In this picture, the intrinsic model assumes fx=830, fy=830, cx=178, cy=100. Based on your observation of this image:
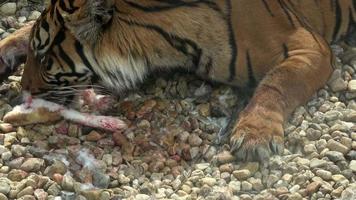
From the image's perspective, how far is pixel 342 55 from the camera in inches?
143

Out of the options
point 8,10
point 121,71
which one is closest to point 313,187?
point 121,71

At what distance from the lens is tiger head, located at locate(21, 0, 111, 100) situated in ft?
10.4

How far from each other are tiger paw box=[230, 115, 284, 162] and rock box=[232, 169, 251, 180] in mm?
69

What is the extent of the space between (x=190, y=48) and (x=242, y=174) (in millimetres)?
636

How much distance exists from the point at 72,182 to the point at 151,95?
0.65 meters

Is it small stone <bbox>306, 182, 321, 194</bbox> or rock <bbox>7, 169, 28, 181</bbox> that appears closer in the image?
small stone <bbox>306, 182, 321, 194</bbox>

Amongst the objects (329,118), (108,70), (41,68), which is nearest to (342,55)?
(329,118)

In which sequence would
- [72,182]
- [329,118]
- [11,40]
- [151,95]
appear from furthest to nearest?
1. [11,40]
2. [151,95]
3. [329,118]
4. [72,182]

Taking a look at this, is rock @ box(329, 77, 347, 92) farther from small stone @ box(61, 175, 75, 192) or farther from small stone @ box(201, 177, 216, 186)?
small stone @ box(61, 175, 75, 192)

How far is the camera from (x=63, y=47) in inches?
129

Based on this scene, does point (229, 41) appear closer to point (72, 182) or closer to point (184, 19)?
point (184, 19)

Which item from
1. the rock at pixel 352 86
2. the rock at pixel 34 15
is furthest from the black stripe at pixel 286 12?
the rock at pixel 34 15

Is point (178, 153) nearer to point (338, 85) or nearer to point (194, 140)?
point (194, 140)

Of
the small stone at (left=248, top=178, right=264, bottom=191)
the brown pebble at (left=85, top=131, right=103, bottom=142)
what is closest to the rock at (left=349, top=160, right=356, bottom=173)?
the small stone at (left=248, top=178, right=264, bottom=191)
